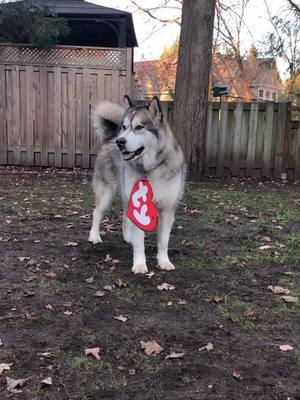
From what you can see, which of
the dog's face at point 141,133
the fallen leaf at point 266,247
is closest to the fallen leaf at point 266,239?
the fallen leaf at point 266,247

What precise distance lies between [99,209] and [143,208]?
3.61 ft

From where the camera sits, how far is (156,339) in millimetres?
2941

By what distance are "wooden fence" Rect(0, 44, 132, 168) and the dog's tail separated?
4.82 metres

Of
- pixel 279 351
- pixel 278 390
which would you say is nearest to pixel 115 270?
pixel 279 351

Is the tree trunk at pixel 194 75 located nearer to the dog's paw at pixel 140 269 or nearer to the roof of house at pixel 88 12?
the roof of house at pixel 88 12

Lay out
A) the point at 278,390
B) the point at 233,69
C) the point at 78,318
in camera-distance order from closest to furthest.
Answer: the point at 278,390 → the point at 78,318 → the point at 233,69

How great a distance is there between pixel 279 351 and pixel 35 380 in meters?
1.37

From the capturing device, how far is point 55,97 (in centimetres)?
982

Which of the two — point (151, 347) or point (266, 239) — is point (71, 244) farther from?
point (151, 347)

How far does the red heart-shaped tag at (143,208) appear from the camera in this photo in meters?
4.04

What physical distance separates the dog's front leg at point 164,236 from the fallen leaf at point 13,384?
195cm

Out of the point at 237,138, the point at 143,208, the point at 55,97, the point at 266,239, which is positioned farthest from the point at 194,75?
the point at 143,208

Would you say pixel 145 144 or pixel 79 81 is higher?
pixel 79 81

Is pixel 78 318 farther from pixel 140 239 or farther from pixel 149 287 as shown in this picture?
pixel 140 239
